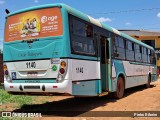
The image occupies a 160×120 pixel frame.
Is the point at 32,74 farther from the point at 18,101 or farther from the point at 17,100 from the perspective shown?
the point at 17,100

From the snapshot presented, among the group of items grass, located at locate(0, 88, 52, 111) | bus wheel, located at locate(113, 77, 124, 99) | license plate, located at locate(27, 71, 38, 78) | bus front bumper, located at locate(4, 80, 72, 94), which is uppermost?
license plate, located at locate(27, 71, 38, 78)

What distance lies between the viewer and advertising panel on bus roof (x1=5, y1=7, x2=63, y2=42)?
934 centimetres

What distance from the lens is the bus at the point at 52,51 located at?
908 cm

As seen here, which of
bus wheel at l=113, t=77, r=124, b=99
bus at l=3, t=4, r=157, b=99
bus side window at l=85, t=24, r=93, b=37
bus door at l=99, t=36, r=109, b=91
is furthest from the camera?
bus wheel at l=113, t=77, r=124, b=99

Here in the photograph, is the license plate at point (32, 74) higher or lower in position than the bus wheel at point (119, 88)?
higher

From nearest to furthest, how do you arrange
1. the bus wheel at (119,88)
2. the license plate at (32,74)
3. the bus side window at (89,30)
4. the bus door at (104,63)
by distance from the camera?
the license plate at (32,74) → the bus side window at (89,30) → the bus door at (104,63) → the bus wheel at (119,88)

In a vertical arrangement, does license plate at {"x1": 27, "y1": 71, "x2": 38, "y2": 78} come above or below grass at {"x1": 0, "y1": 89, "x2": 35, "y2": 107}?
above

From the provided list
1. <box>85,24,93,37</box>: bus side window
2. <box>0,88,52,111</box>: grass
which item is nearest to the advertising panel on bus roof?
<box>85,24,93,37</box>: bus side window

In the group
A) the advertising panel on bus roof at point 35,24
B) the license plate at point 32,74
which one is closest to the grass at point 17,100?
the license plate at point 32,74

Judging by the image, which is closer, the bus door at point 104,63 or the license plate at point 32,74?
the license plate at point 32,74

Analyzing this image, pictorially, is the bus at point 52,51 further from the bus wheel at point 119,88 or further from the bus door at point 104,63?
the bus wheel at point 119,88

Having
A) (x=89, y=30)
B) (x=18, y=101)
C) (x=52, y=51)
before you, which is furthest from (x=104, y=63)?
(x=18, y=101)

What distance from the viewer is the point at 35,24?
9680 mm

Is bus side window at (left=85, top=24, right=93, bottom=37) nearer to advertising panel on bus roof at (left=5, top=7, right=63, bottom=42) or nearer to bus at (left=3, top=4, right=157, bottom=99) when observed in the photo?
bus at (left=3, top=4, right=157, bottom=99)
